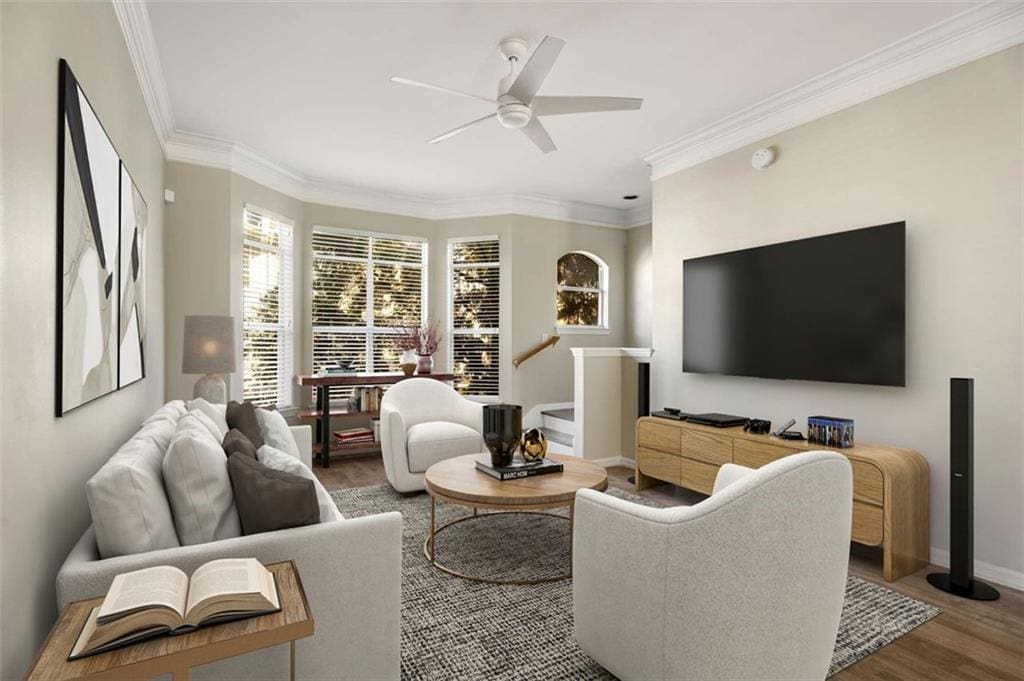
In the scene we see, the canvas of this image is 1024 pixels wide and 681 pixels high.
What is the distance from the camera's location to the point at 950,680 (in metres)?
1.89

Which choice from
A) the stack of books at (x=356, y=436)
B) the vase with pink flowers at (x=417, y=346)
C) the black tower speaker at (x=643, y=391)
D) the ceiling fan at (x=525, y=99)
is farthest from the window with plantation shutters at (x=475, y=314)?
the ceiling fan at (x=525, y=99)

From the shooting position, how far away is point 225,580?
46.7 inches

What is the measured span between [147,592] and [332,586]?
0.54 meters

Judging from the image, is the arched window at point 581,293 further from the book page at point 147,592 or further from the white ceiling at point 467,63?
the book page at point 147,592

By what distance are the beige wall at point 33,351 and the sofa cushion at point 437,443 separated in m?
2.19

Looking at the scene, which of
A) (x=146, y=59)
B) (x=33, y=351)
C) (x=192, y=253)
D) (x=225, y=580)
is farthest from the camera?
(x=192, y=253)

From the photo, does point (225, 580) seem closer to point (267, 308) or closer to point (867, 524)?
point (867, 524)

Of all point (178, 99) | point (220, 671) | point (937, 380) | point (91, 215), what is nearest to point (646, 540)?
point (220, 671)

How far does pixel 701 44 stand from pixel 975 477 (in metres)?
2.69

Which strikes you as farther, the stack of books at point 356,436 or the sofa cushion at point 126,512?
the stack of books at point 356,436

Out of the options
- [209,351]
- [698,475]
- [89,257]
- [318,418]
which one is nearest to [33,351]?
[89,257]

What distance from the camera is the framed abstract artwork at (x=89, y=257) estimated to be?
1.56m

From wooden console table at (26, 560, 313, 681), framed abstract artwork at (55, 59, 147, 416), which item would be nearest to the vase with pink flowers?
framed abstract artwork at (55, 59, 147, 416)

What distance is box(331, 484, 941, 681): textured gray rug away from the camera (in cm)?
196
